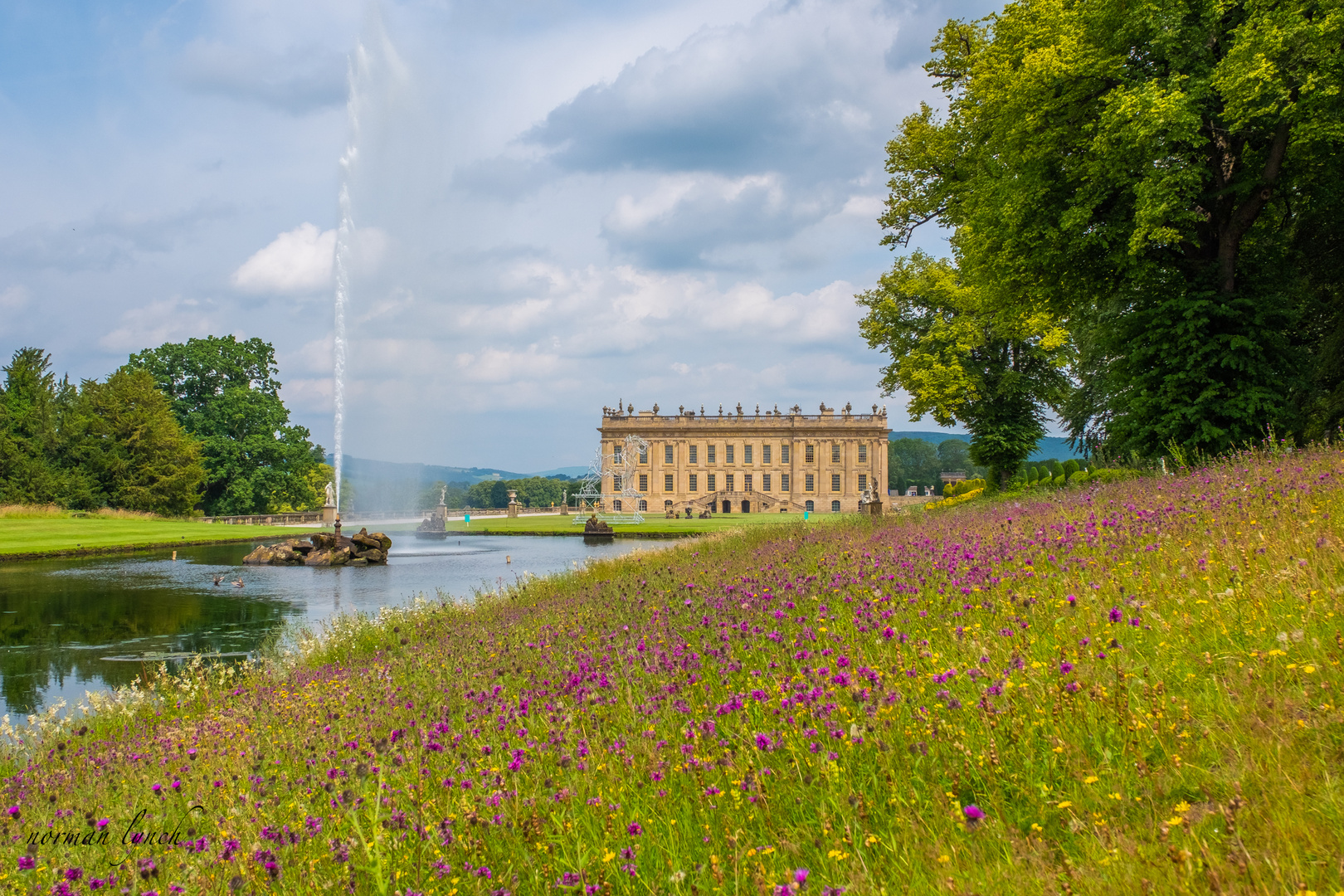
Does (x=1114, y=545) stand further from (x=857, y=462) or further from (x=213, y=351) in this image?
(x=857, y=462)

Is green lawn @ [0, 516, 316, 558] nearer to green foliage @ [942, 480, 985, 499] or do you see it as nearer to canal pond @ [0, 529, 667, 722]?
canal pond @ [0, 529, 667, 722]

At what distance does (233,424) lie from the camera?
2431 inches

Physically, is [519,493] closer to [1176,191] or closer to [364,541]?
[364,541]

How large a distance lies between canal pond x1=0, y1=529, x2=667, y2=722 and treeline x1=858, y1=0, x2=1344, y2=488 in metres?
13.9

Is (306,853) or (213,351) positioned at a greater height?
(213,351)

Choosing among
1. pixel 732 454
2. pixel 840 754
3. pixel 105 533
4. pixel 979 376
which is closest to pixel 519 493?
pixel 732 454

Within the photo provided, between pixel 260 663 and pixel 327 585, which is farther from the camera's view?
pixel 327 585

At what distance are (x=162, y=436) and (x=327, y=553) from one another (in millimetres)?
30419

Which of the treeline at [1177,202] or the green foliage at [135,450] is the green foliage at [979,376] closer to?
the treeline at [1177,202]

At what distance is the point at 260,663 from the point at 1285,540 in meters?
12.4

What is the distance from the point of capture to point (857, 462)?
105 m

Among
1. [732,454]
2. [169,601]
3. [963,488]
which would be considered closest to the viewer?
[169,601]

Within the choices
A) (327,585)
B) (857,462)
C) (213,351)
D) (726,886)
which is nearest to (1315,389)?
(726,886)

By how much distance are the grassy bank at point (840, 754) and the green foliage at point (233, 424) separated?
197 ft
